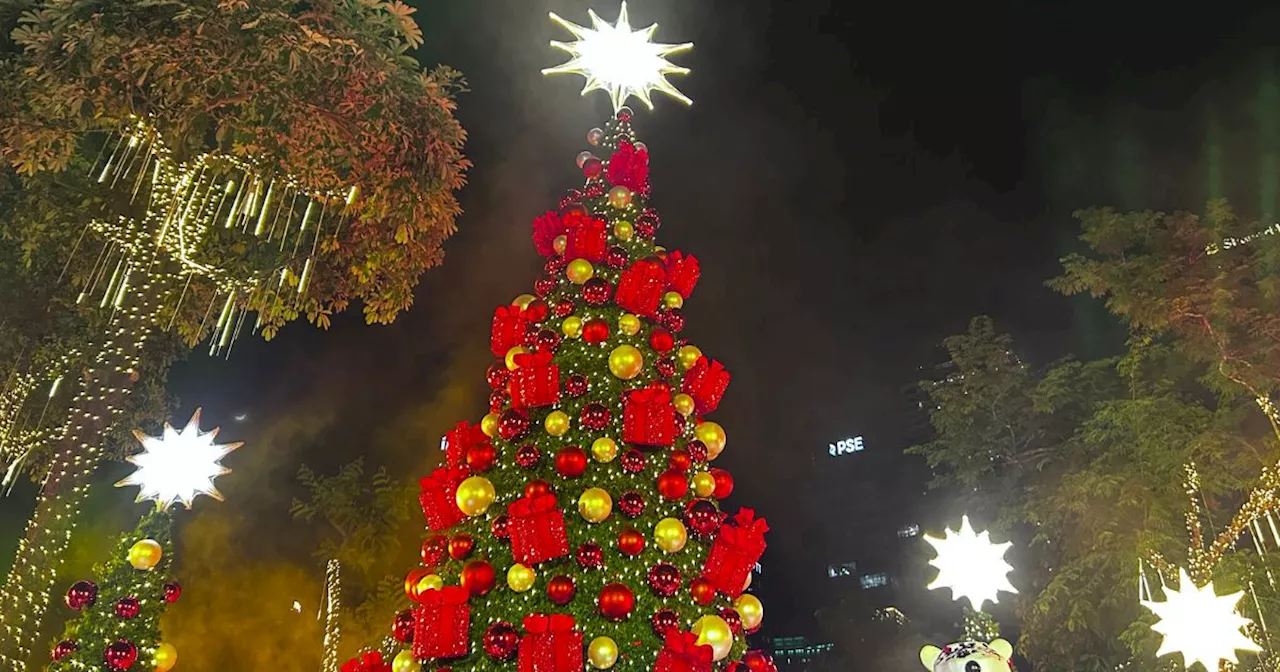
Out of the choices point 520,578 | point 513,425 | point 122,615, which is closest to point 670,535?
point 520,578

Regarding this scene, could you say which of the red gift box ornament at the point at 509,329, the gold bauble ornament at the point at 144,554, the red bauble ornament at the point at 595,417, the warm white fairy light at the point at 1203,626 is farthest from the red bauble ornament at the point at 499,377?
the warm white fairy light at the point at 1203,626

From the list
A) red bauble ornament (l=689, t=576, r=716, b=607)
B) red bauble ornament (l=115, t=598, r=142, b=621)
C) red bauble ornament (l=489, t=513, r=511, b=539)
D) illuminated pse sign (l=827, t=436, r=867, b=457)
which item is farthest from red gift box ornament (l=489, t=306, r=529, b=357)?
illuminated pse sign (l=827, t=436, r=867, b=457)

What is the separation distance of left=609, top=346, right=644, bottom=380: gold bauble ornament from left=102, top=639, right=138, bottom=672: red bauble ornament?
3898 mm

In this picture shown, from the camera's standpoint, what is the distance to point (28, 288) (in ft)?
26.4

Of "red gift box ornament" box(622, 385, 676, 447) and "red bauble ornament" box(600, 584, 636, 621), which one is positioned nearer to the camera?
"red bauble ornament" box(600, 584, 636, 621)

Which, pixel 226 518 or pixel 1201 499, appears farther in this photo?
pixel 226 518

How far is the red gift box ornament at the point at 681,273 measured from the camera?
5516 millimetres

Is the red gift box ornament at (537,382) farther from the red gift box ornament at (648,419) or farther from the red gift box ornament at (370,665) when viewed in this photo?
the red gift box ornament at (370,665)

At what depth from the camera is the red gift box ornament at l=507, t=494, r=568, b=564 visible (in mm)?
4141

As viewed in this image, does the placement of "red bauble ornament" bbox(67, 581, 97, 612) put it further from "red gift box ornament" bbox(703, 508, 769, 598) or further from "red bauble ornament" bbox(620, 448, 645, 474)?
"red gift box ornament" bbox(703, 508, 769, 598)

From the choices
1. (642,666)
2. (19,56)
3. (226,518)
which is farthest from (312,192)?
(226,518)

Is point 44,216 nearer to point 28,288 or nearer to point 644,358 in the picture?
point 28,288

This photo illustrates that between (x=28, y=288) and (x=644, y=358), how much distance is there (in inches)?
284

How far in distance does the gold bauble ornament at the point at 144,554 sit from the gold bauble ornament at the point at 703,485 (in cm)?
395
